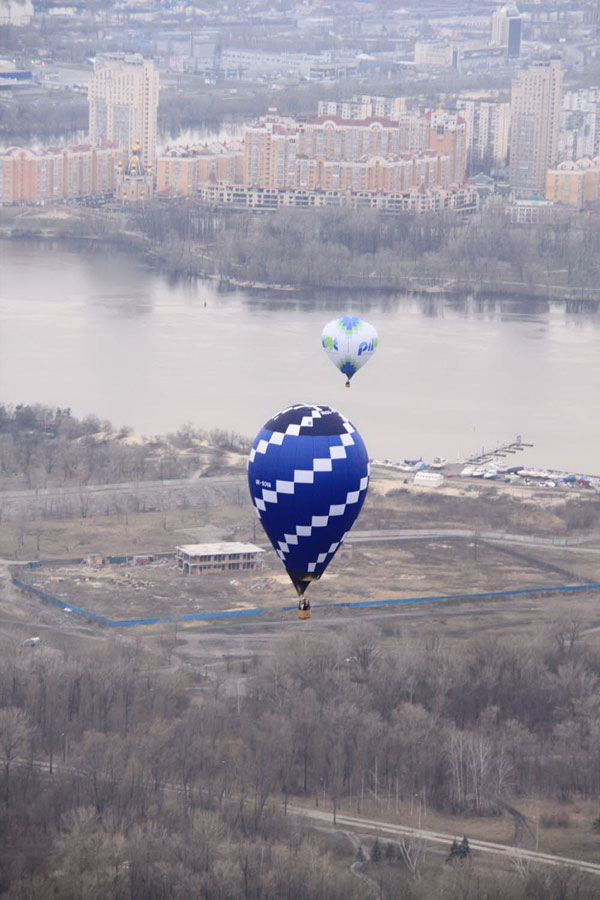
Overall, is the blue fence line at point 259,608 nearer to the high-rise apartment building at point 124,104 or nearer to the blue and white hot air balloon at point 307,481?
the blue and white hot air balloon at point 307,481

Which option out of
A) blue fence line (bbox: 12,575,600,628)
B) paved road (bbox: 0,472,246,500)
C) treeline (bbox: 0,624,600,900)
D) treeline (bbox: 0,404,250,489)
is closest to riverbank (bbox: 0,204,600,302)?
treeline (bbox: 0,404,250,489)

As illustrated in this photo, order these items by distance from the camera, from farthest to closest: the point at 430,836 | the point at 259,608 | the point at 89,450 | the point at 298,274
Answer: the point at 298,274
the point at 89,450
the point at 259,608
the point at 430,836

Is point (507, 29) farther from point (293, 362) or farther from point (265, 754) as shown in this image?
point (265, 754)

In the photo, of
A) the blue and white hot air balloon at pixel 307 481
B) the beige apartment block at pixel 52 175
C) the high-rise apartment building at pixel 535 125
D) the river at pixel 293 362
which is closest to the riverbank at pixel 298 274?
the river at pixel 293 362

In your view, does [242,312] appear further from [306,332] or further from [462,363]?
[462,363]

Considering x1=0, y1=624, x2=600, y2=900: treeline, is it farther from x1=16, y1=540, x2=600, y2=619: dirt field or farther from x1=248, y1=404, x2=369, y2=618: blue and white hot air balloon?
x1=248, y1=404, x2=369, y2=618: blue and white hot air balloon

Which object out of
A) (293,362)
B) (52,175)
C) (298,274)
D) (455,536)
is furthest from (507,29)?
(455,536)
